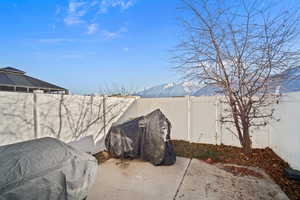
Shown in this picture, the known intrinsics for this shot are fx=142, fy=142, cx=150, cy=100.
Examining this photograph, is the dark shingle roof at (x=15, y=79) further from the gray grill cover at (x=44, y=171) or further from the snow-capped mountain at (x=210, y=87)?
the snow-capped mountain at (x=210, y=87)

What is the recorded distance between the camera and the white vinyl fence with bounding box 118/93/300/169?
3297 millimetres

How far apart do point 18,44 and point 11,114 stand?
14.3 ft

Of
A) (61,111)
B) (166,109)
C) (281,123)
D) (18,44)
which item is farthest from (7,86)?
(281,123)

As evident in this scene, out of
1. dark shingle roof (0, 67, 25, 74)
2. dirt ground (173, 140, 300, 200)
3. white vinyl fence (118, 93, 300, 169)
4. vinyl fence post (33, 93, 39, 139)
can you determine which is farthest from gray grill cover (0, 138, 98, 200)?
dark shingle roof (0, 67, 25, 74)

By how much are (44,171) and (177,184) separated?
2.31 metres

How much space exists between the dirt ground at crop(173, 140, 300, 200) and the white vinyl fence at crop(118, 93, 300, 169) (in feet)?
0.83

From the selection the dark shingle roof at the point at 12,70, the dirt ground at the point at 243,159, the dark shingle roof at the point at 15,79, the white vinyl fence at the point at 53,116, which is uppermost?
the dark shingle roof at the point at 12,70

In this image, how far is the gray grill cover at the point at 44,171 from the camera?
4.22 ft

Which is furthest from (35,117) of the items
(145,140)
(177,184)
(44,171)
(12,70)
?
(12,70)

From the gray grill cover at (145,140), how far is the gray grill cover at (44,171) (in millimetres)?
1893

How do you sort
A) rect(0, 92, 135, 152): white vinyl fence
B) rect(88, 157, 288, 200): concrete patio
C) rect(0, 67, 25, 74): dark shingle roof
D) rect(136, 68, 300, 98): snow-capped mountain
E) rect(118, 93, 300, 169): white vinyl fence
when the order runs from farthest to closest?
rect(0, 67, 25, 74): dark shingle roof, rect(136, 68, 300, 98): snow-capped mountain, rect(118, 93, 300, 169): white vinyl fence, rect(0, 92, 135, 152): white vinyl fence, rect(88, 157, 288, 200): concrete patio

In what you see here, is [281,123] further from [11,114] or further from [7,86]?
[7,86]

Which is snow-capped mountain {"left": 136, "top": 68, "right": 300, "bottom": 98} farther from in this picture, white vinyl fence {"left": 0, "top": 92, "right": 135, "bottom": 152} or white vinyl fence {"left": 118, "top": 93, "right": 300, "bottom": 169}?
white vinyl fence {"left": 0, "top": 92, "right": 135, "bottom": 152}

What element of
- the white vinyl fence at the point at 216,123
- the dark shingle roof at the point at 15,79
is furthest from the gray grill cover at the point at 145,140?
the dark shingle roof at the point at 15,79
